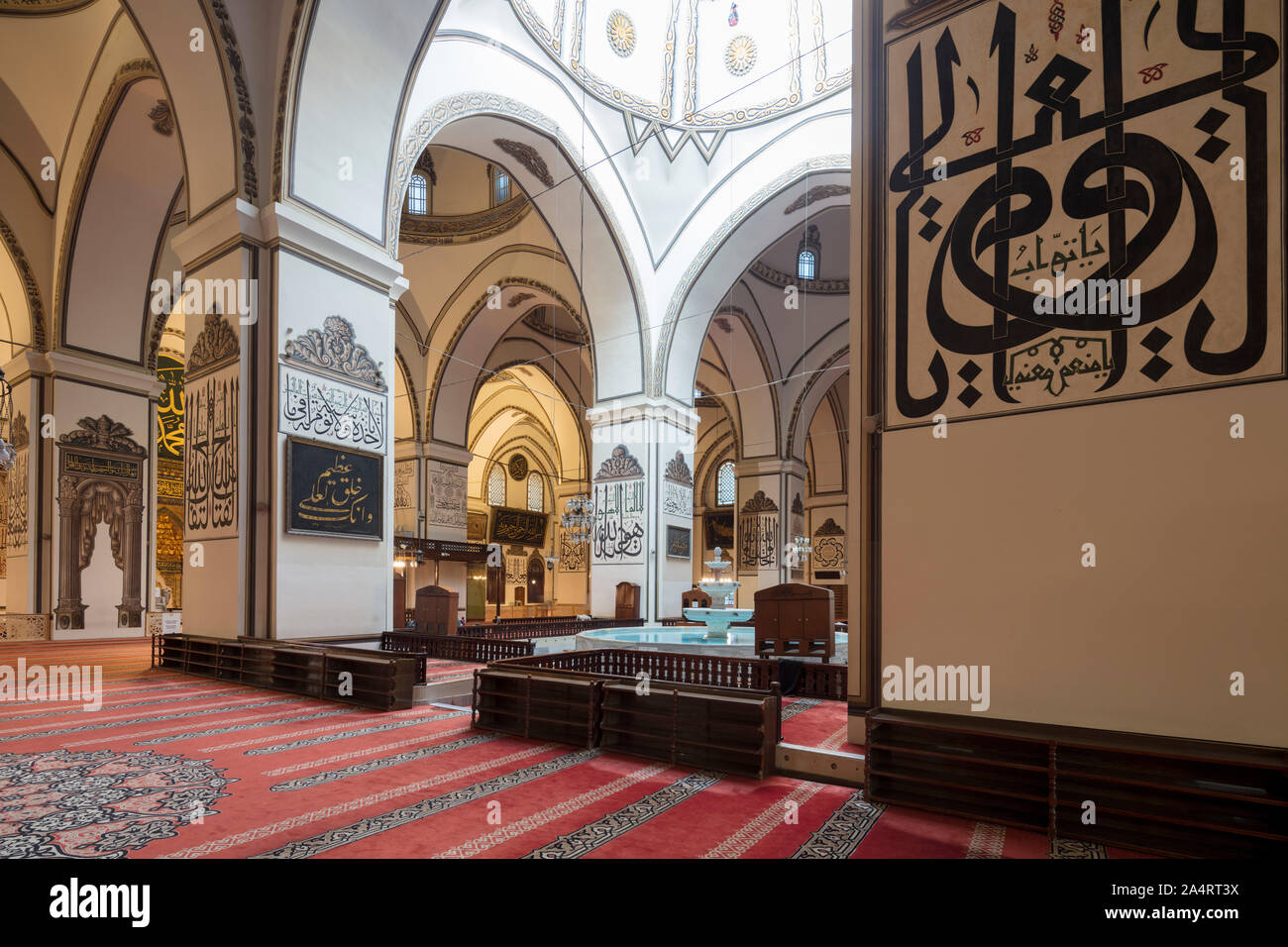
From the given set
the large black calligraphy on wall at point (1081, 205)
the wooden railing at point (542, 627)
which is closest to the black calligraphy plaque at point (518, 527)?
the wooden railing at point (542, 627)

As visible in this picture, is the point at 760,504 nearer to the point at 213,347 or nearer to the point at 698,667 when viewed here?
the point at 698,667

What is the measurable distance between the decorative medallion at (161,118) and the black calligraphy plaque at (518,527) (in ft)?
44.7

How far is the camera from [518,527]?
21516 mm

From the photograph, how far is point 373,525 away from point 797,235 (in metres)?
9.65

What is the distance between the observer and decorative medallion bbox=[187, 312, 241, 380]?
569 centimetres

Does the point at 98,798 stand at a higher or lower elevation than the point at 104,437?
lower

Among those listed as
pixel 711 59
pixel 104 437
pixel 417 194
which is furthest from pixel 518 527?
pixel 711 59

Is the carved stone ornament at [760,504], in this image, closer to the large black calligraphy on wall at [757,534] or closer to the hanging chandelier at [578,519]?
the large black calligraphy on wall at [757,534]

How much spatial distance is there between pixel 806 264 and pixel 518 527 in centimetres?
1149

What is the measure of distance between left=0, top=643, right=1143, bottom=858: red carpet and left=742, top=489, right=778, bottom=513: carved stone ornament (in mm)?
11367

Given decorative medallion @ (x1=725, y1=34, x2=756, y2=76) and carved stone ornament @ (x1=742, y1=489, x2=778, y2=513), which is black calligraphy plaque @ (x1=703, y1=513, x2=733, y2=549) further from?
decorative medallion @ (x1=725, y1=34, x2=756, y2=76)

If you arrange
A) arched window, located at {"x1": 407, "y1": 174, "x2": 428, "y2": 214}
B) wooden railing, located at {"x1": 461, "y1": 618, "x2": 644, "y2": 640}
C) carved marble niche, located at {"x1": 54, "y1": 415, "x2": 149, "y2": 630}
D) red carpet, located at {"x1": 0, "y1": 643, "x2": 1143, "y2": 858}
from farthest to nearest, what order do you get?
arched window, located at {"x1": 407, "y1": 174, "x2": 428, "y2": 214}, carved marble niche, located at {"x1": 54, "y1": 415, "x2": 149, "y2": 630}, wooden railing, located at {"x1": 461, "y1": 618, "x2": 644, "y2": 640}, red carpet, located at {"x1": 0, "y1": 643, "x2": 1143, "y2": 858}

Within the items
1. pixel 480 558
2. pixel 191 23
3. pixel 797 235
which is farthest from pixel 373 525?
pixel 797 235

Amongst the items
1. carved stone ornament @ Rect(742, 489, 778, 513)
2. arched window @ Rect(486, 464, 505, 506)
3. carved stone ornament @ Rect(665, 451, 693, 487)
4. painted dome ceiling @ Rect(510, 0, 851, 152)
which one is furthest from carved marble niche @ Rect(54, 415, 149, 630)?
arched window @ Rect(486, 464, 505, 506)
